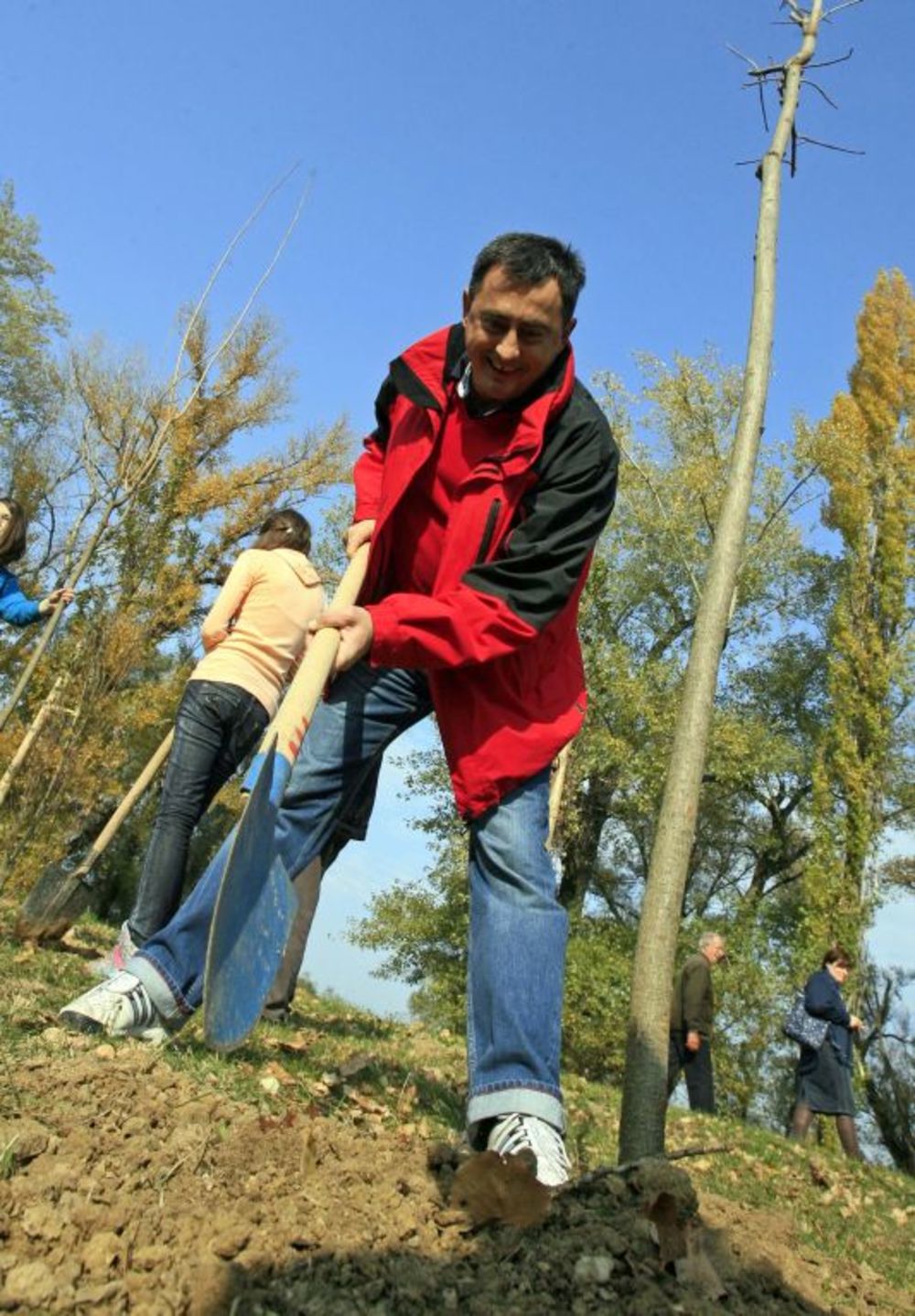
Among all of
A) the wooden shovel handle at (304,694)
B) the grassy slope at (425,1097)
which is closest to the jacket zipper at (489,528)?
the wooden shovel handle at (304,694)

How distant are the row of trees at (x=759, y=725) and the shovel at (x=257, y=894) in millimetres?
17993

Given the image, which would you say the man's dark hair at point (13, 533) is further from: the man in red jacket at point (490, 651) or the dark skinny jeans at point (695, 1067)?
the dark skinny jeans at point (695, 1067)

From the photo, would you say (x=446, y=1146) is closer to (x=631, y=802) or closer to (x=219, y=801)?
(x=219, y=801)

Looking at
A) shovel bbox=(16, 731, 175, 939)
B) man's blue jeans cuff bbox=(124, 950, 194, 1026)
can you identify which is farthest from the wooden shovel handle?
shovel bbox=(16, 731, 175, 939)

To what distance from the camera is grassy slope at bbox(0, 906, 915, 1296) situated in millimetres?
2990

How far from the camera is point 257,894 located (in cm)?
250

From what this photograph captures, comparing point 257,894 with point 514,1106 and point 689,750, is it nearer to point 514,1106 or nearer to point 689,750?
point 514,1106

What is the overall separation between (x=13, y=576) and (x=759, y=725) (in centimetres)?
2068

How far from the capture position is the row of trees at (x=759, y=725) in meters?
21.2

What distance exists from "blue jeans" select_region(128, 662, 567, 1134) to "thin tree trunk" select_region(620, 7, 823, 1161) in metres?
1.96

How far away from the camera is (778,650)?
26.7 metres

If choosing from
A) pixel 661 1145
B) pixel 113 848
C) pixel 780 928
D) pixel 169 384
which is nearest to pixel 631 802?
pixel 780 928

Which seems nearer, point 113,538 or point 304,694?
point 304,694

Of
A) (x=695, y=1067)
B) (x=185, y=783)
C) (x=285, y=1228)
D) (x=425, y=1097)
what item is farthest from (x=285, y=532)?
(x=695, y=1067)
